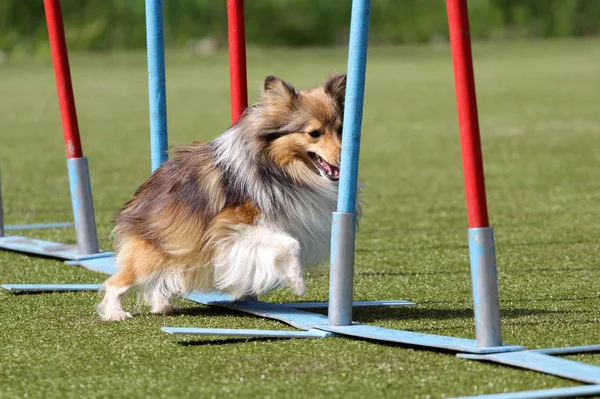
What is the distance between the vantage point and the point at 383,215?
326 inches

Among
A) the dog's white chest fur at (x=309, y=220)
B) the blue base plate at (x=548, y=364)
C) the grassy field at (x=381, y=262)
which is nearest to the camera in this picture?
the blue base plate at (x=548, y=364)

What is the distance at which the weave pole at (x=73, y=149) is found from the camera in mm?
6305

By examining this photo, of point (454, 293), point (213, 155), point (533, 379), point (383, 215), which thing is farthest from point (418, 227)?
point (533, 379)

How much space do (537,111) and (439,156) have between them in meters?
4.88

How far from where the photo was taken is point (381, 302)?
5.12 metres

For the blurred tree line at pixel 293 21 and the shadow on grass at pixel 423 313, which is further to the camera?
the blurred tree line at pixel 293 21

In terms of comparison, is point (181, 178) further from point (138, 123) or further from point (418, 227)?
point (138, 123)

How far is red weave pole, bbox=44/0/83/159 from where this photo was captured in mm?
6266

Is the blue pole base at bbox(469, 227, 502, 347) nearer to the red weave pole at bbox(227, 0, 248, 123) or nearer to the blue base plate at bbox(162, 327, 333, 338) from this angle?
the blue base plate at bbox(162, 327, 333, 338)

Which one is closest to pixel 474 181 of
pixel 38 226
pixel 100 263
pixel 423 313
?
pixel 423 313

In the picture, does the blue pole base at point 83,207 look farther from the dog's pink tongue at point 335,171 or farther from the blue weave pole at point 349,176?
the blue weave pole at point 349,176

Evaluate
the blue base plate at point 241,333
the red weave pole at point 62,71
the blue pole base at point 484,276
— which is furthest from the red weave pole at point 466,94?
the red weave pole at point 62,71

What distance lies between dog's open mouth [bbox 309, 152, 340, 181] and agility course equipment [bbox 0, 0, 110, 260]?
2.04m

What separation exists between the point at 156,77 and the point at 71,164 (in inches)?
33.5
